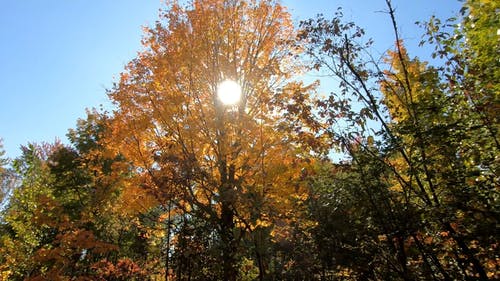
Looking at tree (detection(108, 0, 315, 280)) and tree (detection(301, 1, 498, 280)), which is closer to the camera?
tree (detection(301, 1, 498, 280))

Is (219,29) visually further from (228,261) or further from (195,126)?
(228,261)

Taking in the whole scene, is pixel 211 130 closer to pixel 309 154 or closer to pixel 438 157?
pixel 309 154

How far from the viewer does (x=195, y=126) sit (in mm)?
5789

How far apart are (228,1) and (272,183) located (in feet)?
15.3

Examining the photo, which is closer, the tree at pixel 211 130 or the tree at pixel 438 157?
the tree at pixel 438 157

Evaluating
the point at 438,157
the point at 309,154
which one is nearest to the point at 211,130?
the point at 309,154

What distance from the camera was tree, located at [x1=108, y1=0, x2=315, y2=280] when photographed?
532cm

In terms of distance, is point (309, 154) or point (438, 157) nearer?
point (438, 157)

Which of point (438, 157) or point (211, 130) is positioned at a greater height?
point (211, 130)

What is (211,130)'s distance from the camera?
19.6 feet

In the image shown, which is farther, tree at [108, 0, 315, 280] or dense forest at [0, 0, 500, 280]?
tree at [108, 0, 315, 280]

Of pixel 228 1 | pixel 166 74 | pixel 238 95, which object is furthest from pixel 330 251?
pixel 228 1

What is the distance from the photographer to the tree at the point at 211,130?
17.5 ft

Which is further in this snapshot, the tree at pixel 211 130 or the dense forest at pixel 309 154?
the tree at pixel 211 130
